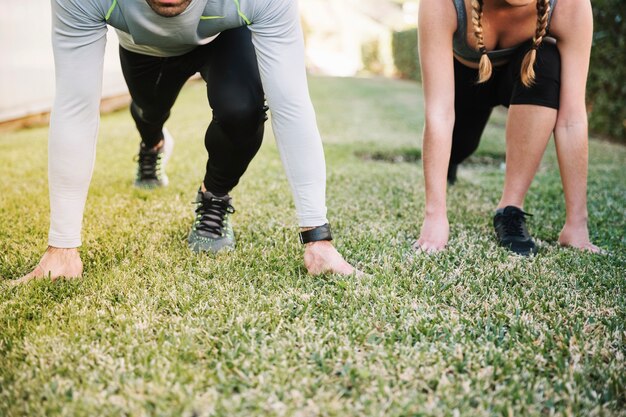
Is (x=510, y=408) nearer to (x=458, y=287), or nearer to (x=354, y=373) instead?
(x=354, y=373)

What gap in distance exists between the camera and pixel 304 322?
1.45 m

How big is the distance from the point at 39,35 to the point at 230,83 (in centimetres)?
580

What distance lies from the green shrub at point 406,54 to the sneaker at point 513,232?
44.4ft

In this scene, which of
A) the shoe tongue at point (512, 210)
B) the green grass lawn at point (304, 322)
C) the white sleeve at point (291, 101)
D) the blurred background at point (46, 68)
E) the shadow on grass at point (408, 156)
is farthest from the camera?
the blurred background at point (46, 68)

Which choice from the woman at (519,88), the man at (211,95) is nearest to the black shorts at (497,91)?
the woman at (519,88)

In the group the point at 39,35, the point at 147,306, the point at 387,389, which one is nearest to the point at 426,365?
the point at 387,389

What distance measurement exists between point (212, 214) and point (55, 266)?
1.97ft

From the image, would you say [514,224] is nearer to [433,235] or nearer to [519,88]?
[433,235]

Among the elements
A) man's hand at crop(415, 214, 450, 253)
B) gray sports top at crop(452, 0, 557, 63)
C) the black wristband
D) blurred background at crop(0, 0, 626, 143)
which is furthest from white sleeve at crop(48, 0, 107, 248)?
blurred background at crop(0, 0, 626, 143)

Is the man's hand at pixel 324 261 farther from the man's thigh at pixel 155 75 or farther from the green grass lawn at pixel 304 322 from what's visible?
the man's thigh at pixel 155 75

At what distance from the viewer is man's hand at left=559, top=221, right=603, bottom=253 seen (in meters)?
2.18

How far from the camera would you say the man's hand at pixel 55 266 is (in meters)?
1.68

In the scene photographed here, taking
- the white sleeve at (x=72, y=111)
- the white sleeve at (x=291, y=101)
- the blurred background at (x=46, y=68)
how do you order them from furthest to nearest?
1. the blurred background at (x=46, y=68)
2. the white sleeve at (x=291, y=101)
3. the white sleeve at (x=72, y=111)

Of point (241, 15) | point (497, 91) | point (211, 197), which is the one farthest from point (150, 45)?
point (497, 91)
